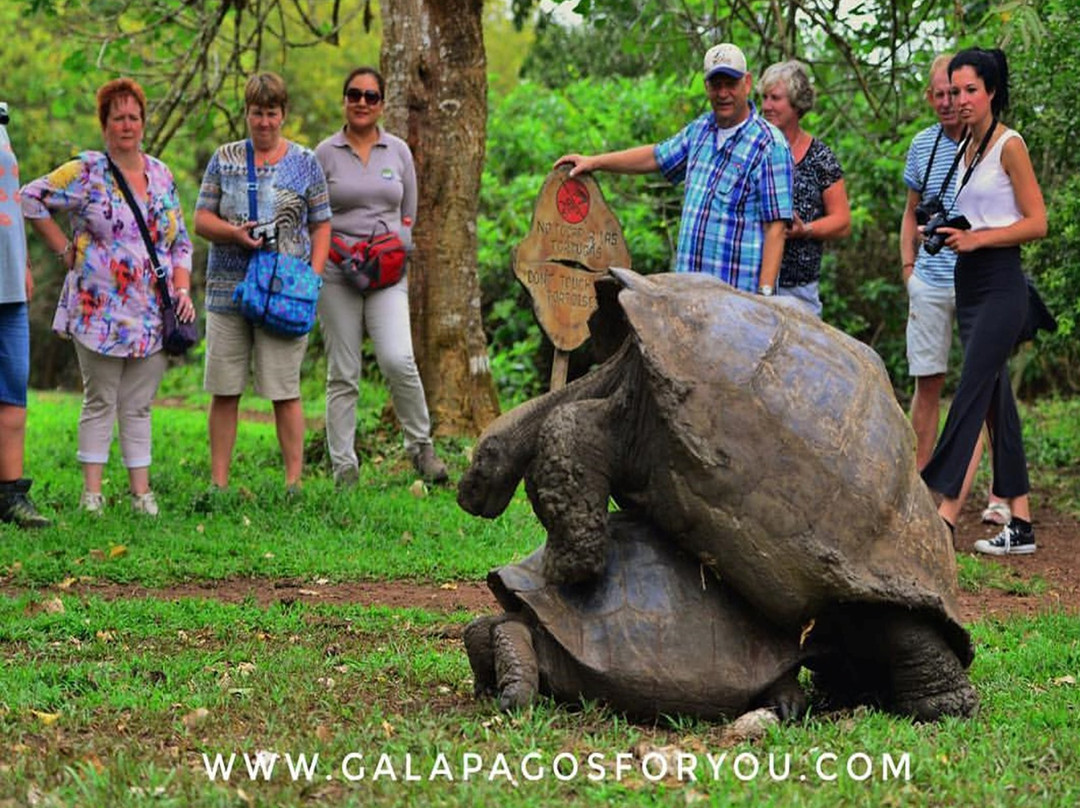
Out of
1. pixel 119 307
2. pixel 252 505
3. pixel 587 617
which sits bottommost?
pixel 252 505

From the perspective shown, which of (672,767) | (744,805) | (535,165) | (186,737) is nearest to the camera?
(744,805)

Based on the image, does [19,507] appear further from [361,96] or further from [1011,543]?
[1011,543]

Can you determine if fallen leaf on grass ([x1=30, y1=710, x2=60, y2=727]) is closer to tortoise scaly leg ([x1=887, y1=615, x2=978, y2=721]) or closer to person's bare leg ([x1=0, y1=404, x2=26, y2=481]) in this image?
tortoise scaly leg ([x1=887, y1=615, x2=978, y2=721])

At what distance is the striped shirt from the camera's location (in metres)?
7.59

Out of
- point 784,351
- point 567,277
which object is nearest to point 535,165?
point 567,277

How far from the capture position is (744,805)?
11.7 ft

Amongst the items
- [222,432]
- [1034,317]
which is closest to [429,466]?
[222,432]

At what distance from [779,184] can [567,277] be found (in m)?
1.04

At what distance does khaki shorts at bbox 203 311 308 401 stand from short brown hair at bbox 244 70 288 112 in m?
1.20

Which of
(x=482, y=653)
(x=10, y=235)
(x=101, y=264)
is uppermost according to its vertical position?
(x=10, y=235)

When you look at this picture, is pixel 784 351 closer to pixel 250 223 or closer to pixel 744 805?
pixel 744 805

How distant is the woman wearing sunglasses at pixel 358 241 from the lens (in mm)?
8492

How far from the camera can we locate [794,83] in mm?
7125

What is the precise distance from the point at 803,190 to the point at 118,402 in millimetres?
3903
